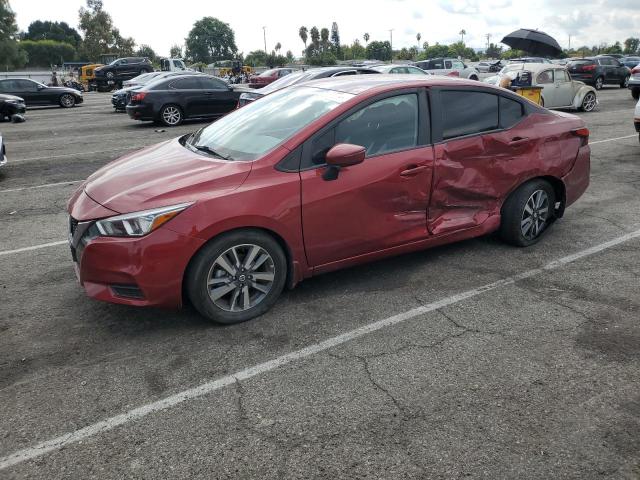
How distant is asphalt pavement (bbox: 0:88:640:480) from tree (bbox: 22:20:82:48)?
143 meters

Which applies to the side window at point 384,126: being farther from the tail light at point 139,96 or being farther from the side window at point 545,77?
the side window at point 545,77

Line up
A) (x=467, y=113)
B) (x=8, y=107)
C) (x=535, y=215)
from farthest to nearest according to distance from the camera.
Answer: (x=8, y=107), (x=535, y=215), (x=467, y=113)

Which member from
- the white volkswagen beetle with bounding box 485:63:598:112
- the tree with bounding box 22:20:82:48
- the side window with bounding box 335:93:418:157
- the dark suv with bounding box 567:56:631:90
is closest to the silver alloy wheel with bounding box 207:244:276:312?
the side window with bounding box 335:93:418:157

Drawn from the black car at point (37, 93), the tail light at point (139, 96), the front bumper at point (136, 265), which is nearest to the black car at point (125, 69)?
the black car at point (37, 93)

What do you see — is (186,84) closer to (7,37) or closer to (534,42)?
(534,42)

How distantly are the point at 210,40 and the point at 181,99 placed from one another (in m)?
139

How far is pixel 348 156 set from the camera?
3816 mm

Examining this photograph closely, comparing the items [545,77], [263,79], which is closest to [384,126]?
[545,77]

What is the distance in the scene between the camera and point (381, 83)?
4492 millimetres

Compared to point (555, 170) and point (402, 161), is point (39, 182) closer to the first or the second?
point (402, 161)

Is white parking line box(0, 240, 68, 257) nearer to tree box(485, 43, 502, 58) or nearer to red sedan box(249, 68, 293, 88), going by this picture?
red sedan box(249, 68, 293, 88)

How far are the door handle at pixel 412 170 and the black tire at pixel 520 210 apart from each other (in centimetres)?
120

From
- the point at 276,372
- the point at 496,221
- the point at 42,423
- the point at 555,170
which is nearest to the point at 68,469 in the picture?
the point at 42,423

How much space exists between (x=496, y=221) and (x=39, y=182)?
24.2 ft
